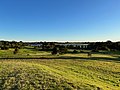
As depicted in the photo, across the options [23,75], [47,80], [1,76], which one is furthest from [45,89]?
[1,76]

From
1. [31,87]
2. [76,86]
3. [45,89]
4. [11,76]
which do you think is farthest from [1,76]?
[76,86]

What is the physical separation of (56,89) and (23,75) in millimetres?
7174

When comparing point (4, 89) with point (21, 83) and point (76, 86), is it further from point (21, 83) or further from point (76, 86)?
point (76, 86)

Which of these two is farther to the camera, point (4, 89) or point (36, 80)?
point (36, 80)

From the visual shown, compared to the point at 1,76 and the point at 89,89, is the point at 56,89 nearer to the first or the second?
the point at 89,89

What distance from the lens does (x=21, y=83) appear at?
2205 centimetres

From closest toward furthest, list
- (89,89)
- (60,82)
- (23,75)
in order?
(89,89)
(60,82)
(23,75)

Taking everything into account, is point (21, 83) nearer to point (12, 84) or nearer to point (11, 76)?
point (12, 84)

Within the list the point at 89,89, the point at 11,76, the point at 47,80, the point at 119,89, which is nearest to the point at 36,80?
the point at 47,80

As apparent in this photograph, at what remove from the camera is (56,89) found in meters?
19.8

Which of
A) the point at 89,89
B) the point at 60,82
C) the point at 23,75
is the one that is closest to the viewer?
the point at 89,89

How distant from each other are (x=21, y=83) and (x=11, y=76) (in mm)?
4026

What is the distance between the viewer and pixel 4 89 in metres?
20.5

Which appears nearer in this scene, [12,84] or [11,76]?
[12,84]
